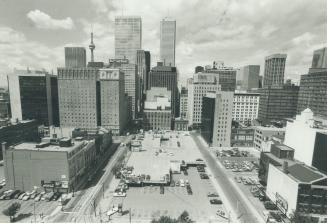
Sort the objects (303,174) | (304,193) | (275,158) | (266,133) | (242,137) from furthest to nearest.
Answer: (242,137)
(266,133)
(275,158)
(303,174)
(304,193)

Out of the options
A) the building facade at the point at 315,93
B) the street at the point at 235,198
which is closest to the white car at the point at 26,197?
the street at the point at 235,198

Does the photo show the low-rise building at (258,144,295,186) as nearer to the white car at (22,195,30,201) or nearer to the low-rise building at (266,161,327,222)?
the low-rise building at (266,161,327,222)

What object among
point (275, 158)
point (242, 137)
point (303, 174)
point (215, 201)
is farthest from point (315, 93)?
point (215, 201)

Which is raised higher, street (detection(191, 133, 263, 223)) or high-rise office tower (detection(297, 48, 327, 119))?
high-rise office tower (detection(297, 48, 327, 119))

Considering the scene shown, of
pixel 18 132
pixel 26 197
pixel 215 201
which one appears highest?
pixel 18 132

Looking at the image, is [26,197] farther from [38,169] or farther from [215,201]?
[215,201]

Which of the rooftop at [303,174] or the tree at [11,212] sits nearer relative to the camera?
the tree at [11,212]

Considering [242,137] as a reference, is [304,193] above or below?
above

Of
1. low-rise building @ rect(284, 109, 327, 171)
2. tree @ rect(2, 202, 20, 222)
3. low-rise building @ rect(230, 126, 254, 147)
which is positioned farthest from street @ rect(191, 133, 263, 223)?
tree @ rect(2, 202, 20, 222)

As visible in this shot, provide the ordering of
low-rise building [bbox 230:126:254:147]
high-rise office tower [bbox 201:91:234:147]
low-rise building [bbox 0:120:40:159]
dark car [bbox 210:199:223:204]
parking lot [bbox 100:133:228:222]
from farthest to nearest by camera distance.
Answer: low-rise building [bbox 230:126:254:147], high-rise office tower [bbox 201:91:234:147], low-rise building [bbox 0:120:40:159], dark car [bbox 210:199:223:204], parking lot [bbox 100:133:228:222]

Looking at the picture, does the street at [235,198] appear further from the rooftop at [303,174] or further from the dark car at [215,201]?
the rooftop at [303,174]
